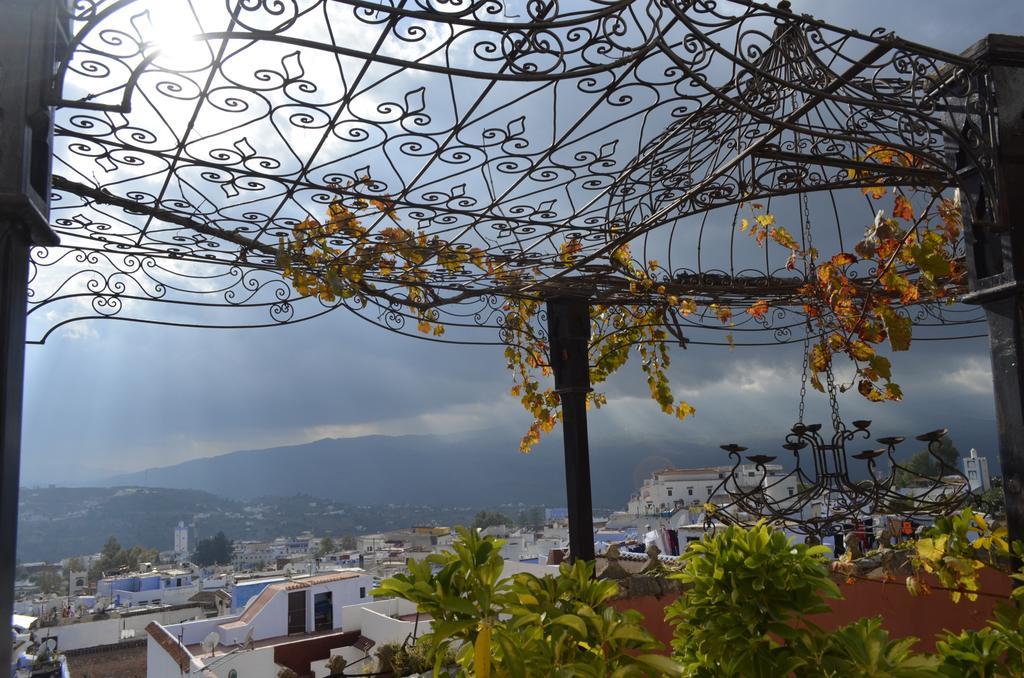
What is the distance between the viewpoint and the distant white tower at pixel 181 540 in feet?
157

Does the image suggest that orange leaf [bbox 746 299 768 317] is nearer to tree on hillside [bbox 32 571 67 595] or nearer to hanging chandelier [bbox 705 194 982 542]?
hanging chandelier [bbox 705 194 982 542]

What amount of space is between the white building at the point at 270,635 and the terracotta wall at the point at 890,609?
8.98 meters

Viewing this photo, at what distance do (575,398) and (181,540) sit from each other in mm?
51352

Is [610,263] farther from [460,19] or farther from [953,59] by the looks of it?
[460,19]

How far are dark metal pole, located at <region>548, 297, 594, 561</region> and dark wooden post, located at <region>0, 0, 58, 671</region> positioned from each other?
3.22 metres

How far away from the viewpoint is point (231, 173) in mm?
2754

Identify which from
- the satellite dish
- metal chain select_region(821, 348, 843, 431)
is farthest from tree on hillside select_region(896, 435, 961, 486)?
the satellite dish

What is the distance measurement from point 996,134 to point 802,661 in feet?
5.61

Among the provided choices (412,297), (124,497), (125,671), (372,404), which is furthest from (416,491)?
(412,297)

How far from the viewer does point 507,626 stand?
143 centimetres

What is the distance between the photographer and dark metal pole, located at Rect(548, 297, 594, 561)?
422cm

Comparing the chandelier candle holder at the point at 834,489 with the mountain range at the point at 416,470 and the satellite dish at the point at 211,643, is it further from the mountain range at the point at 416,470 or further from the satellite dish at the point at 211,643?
the mountain range at the point at 416,470

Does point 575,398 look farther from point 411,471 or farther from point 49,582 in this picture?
point 411,471

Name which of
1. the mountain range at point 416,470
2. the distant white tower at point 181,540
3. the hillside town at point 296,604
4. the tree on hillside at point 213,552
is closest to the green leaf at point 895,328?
the hillside town at point 296,604
